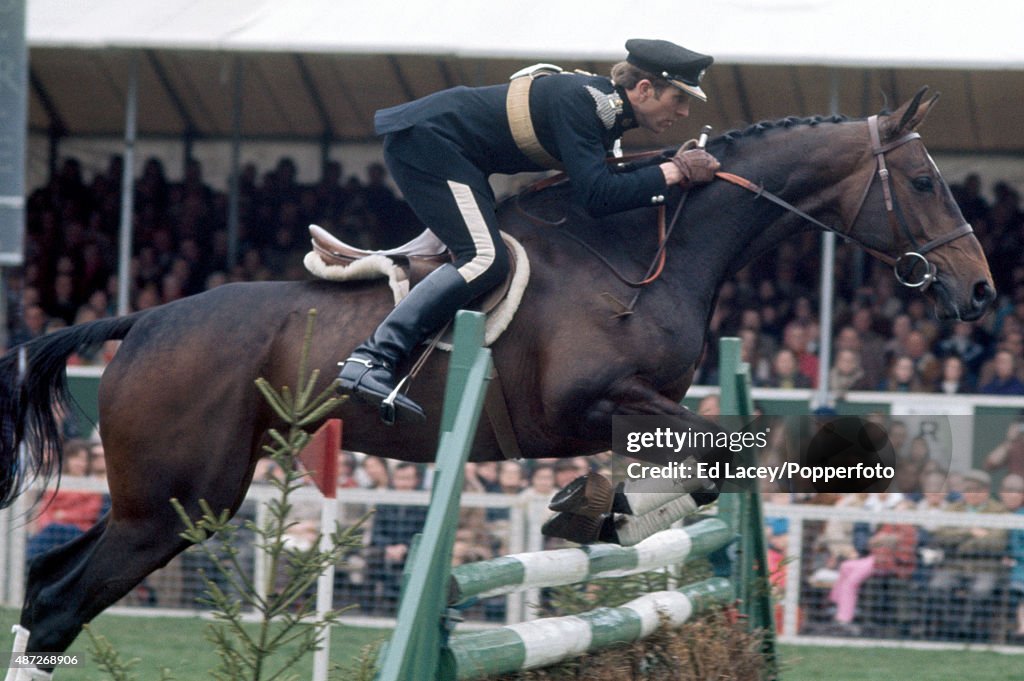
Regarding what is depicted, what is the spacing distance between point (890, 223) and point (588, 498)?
4.33ft

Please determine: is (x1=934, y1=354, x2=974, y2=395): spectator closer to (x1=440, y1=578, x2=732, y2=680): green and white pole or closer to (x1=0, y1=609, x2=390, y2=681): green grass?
(x1=0, y1=609, x2=390, y2=681): green grass

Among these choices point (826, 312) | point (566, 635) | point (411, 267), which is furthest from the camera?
point (826, 312)

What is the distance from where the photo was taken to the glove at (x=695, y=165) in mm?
4234

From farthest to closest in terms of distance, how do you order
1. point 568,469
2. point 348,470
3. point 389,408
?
point 348,470 → point 568,469 → point 389,408

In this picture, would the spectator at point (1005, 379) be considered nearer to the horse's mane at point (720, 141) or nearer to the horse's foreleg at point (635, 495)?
the horse's mane at point (720, 141)

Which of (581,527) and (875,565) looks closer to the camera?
(581,527)

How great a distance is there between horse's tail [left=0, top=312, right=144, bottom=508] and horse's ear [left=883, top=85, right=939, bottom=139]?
2.53m

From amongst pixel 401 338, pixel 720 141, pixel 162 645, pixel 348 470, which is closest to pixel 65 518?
pixel 162 645

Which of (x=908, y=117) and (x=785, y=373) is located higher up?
(x=908, y=117)

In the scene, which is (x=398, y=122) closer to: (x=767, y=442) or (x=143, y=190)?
(x=767, y=442)

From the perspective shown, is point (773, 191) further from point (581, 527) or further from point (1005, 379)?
point (1005, 379)

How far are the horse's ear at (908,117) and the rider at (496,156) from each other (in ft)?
1.78

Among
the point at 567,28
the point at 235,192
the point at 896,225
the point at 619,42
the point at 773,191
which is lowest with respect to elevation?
the point at 896,225

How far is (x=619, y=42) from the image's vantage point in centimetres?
960
